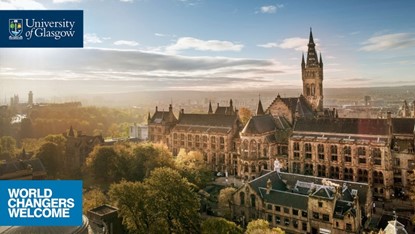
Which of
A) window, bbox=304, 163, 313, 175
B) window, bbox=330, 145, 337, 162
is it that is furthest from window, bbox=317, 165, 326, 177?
window, bbox=330, 145, 337, 162

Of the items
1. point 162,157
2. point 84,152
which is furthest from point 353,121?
point 84,152

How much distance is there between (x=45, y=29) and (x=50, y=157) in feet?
153

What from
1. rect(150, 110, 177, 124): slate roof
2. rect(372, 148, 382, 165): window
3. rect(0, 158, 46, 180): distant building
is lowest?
rect(0, 158, 46, 180): distant building

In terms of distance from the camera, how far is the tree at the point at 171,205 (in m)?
36.5

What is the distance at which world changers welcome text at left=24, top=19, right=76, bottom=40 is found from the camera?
74.7 ft

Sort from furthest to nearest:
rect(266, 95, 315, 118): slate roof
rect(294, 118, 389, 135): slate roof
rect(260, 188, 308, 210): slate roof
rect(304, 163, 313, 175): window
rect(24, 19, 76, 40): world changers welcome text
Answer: rect(266, 95, 315, 118): slate roof < rect(304, 163, 313, 175): window < rect(294, 118, 389, 135): slate roof < rect(260, 188, 308, 210): slate roof < rect(24, 19, 76, 40): world changers welcome text

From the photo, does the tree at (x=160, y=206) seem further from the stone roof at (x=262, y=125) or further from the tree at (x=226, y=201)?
the stone roof at (x=262, y=125)

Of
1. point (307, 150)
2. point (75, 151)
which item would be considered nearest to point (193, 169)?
point (307, 150)

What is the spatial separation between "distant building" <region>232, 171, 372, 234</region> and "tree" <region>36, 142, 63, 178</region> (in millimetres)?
37384

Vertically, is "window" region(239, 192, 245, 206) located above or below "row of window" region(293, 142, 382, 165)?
below

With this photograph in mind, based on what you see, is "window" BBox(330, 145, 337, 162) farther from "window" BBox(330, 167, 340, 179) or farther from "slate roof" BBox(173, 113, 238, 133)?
"slate roof" BBox(173, 113, 238, 133)

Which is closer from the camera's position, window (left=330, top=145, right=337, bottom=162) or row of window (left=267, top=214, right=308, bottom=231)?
row of window (left=267, top=214, right=308, bottom=231)

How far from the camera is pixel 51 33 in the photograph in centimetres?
2288

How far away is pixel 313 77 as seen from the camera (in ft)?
278
